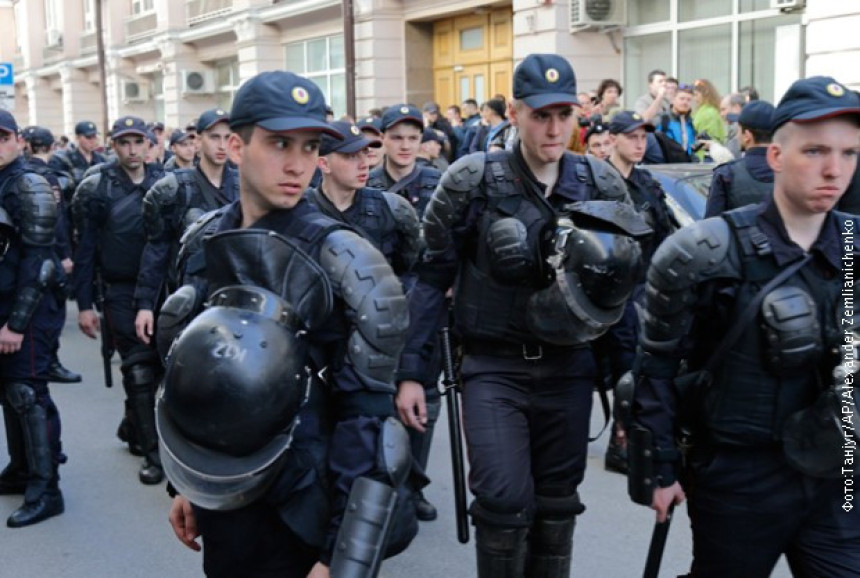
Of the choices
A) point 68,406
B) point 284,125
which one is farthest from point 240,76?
point 284,125

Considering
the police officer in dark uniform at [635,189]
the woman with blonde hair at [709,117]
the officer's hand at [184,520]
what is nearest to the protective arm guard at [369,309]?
the officer's hand at [184,520]

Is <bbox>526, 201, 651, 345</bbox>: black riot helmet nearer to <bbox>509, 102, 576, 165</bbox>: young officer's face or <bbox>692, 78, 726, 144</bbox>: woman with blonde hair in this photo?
<bbox>509, 102, 576, 165</bbox>: young officer's face

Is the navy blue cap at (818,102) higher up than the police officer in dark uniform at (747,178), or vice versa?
the navy blue cap at (818,102)

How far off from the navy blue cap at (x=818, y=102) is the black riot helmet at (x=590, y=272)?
740 millimetres

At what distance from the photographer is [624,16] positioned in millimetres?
15617

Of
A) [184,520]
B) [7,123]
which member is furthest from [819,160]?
[7,123]

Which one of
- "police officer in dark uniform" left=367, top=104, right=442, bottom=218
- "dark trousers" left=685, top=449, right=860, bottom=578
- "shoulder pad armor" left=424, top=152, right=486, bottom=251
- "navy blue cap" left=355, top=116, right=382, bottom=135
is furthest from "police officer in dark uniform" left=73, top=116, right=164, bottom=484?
"dark trousers" left=685, top=449, right=860, bottom=578

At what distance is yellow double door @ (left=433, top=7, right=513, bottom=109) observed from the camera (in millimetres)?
18016

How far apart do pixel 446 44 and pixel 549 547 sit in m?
16.7

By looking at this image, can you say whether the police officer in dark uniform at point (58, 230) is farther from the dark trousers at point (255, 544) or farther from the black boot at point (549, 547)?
the dark trousers at point (255, 544)

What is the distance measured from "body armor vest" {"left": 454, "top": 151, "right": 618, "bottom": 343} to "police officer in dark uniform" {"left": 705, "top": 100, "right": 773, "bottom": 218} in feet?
6.39

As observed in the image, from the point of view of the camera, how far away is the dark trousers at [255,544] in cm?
269

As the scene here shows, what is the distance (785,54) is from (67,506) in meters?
10.4

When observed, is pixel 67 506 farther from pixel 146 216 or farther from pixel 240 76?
pixel 240 76
